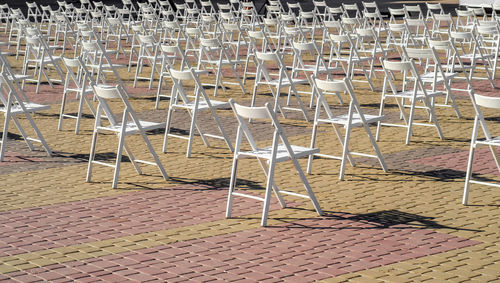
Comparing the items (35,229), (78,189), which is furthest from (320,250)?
(78,189)

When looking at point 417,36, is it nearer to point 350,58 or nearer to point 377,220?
point 350,58

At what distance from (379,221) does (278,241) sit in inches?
42.7

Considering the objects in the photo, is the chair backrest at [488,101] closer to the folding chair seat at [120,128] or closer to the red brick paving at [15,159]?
the folding chair seat at [120,128]

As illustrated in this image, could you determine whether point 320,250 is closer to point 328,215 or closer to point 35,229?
point 328,215

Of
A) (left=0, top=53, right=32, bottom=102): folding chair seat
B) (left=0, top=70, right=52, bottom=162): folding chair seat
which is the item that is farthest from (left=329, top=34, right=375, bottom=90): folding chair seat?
(left=0, top=70, right=52, bottom=162): folding chair seat

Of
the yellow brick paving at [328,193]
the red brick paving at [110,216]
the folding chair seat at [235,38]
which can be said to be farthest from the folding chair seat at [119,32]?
the red brick paving at [110,216]

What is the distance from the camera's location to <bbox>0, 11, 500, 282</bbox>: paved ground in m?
6.77

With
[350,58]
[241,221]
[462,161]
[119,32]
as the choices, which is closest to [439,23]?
[119,32]

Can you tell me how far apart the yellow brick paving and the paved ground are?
2 centimetres

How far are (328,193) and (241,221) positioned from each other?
4.32 feet

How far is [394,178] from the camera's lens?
9.71 m

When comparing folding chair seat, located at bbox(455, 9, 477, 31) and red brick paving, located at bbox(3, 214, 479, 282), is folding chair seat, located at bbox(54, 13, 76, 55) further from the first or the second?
red brick paving, located at bbox(3, 214, 479, 282)

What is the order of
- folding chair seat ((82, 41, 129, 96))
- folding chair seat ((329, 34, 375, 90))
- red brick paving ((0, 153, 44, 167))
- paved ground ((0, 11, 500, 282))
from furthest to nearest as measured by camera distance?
folding chair seat ((329, 34, 375, 90)) → folding chair seat ((82, 41, 129, 96)) → red brick paving ((0, 153, 44, 167)) → paved ground ((0, 11, 500, 282))

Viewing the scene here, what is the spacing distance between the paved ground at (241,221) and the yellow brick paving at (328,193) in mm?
18
